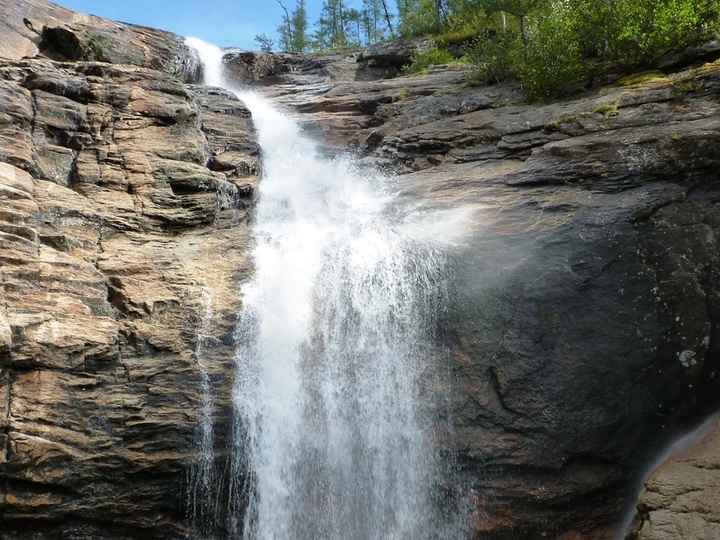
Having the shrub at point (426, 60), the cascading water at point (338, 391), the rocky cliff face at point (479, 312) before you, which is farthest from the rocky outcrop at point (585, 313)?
the shrub at point (426, 60)

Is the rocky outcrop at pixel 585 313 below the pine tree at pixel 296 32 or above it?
below

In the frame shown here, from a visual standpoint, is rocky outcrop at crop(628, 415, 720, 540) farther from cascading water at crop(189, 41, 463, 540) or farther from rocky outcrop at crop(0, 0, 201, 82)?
rocky outcrop at crop(0, 0, 201, 82)

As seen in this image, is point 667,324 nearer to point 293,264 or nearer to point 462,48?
point 293,264

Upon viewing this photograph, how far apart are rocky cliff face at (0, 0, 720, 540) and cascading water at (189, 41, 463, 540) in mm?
452

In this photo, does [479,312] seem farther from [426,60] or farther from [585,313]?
[426,60]

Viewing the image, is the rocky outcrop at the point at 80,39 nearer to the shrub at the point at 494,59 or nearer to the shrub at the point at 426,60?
the shrub at the point at 426,60

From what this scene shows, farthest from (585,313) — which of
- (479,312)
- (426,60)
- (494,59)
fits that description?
(426,60)

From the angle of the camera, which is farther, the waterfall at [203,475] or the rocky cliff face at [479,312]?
the waterfall at [203,475]

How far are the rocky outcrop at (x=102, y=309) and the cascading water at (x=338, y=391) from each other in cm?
71

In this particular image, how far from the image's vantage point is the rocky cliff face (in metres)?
8.52

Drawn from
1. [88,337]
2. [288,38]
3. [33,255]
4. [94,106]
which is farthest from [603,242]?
[288,38]

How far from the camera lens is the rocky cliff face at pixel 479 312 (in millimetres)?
8516

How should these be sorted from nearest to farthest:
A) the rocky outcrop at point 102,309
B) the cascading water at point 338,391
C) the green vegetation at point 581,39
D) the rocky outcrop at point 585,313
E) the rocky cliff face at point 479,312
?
1. the rocky outcrop at point 102,309
2. the rocky cliff face at point 479,312
3. the cascading water at point 338,391
4. the rocky outcrop at point 585,313
5. the green vegetation at point 581,39

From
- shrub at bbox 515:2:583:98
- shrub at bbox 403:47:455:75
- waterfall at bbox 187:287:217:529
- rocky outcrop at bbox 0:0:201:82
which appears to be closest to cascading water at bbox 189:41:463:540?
waterfall at bbox 187:287:217:529
